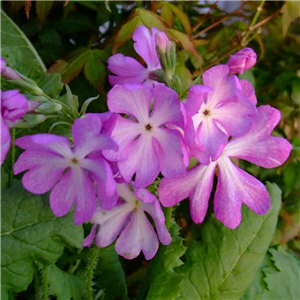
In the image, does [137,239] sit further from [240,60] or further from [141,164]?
[240,60]

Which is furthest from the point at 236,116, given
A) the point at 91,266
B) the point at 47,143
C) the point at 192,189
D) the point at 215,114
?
the point at 91,266

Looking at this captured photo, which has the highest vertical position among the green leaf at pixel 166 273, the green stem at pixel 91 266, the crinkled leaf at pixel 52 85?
the crinkled leaf at pixel 52 85

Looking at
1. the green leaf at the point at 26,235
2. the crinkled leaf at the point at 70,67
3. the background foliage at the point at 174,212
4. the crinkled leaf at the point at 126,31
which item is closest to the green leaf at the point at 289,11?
the background foliage at the point at 174,212

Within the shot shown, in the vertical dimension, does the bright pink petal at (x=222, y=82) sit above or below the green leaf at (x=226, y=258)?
above

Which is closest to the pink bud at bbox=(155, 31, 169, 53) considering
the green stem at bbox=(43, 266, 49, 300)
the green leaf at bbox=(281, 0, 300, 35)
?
the green stem at bbox=(43, 266, 49, 300)

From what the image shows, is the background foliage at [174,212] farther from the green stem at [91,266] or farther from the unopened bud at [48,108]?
the unopened bud at [48,108]

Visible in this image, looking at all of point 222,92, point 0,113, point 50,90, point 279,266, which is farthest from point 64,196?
point 279,266
